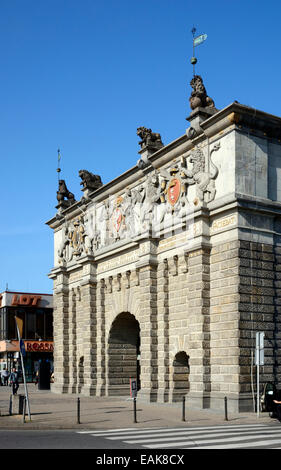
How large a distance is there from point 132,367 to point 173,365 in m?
8.64

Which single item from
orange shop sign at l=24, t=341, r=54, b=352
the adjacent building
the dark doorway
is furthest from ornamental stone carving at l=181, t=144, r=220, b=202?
orange shop sign at l=24, t=341, r=54, b=352

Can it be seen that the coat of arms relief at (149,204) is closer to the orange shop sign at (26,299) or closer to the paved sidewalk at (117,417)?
the paved sidewalk at (117,417)

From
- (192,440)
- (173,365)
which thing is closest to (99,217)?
(173,365)

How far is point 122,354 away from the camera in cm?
3922

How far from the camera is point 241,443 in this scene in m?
16.4

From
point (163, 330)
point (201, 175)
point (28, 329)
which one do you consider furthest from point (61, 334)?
point (28, 329)

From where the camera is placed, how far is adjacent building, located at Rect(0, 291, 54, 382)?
221 feet

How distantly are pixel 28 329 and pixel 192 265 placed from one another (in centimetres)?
4352

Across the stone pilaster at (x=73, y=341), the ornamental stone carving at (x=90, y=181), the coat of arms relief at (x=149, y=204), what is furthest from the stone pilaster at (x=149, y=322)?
the stone pilaster at (x=73, y=341)

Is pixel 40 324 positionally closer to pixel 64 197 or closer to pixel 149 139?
pixel 64 197

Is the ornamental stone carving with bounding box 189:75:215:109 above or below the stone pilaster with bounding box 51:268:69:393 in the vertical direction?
above

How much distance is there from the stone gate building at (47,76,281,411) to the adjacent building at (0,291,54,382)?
28123 mm

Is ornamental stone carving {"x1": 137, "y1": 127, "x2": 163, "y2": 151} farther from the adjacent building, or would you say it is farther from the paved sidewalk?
the adjacent building
